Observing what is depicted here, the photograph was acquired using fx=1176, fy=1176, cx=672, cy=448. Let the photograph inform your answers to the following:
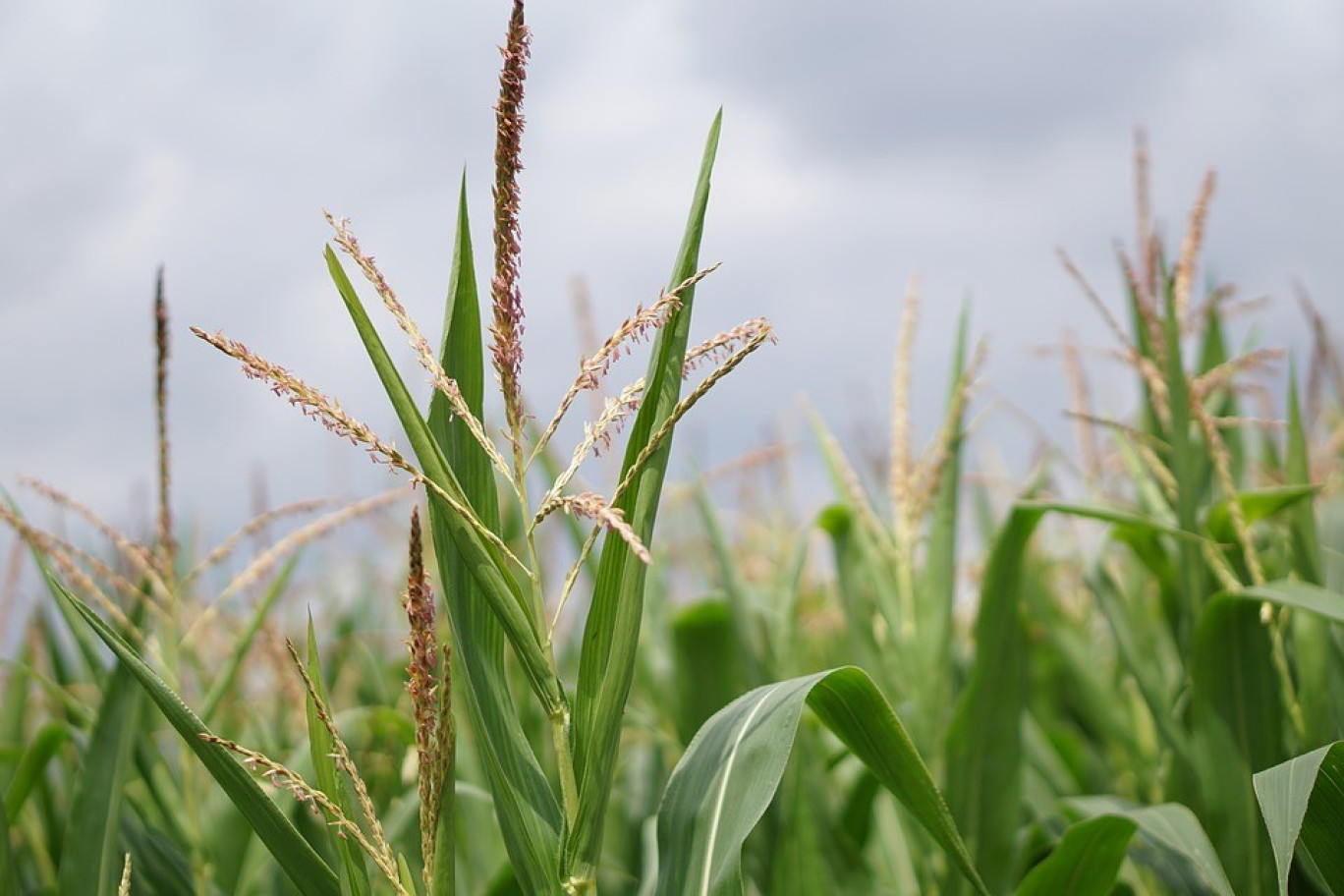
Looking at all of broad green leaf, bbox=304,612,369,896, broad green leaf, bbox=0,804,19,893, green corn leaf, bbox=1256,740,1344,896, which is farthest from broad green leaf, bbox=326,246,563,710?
broad green leaf, bbox=0,804,19,893

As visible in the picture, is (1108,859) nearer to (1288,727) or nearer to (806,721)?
(1288,727)

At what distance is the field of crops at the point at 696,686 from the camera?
98 cm

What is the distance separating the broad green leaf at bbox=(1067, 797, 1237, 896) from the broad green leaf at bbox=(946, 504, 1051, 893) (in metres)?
0.12

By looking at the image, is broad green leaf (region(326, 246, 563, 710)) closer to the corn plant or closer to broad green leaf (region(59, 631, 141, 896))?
the corn plant

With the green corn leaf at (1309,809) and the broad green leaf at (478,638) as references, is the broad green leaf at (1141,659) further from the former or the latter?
the broad green leaf at (478,638)

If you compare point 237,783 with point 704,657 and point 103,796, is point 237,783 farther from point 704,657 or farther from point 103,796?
point 704,657

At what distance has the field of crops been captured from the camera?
98cm

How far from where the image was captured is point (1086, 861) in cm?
153

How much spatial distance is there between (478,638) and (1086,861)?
0.93m

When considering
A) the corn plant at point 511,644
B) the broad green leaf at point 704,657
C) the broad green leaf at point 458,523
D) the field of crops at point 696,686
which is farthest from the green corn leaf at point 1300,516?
the broad green leaf at point 458,523

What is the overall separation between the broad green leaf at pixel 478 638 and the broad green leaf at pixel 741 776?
4.5 inches

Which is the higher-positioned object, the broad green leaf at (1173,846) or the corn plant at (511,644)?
the corn plant at (511,644)

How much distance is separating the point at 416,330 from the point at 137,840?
1107mm

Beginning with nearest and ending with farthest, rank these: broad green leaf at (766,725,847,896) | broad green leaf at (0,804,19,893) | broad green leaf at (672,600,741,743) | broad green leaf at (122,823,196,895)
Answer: broad green leaf at (0,804,19,893), broad green leaf at (122,823,196,895), broad green leaf at (766,725,847,896), broad green leaf at (672,600,741,743)
